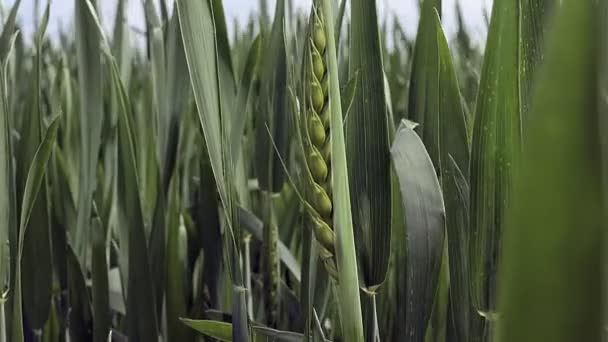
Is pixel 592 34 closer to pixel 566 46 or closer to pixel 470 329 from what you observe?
pixel 566 46

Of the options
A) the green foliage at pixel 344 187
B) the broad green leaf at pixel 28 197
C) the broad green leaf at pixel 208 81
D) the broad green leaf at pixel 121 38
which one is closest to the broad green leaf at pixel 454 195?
the green foliage at pixel 344 187

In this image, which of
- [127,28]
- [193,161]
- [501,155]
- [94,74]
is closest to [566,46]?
[501,155]

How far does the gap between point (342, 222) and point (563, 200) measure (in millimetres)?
A: 148

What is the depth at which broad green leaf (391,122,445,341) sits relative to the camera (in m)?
0.29

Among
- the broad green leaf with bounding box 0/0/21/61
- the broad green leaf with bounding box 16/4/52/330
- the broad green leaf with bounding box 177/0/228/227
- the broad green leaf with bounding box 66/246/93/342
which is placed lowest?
the broad green leaf with bounding box 66/246/93/342

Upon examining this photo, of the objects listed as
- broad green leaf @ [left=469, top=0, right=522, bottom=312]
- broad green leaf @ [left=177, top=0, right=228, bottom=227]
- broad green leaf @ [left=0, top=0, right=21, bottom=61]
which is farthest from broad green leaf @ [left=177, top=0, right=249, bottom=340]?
broad green leaf @ [left=0, top=0, right=21, bottom=61]

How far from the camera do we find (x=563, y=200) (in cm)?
10

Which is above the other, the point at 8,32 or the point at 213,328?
the point at 8,32

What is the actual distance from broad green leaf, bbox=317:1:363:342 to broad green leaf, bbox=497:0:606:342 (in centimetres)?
14

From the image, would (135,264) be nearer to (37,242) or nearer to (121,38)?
(37,242)

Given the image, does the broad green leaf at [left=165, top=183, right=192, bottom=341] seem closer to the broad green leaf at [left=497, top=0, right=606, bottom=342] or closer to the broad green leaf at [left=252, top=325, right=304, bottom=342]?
the broad green leaf at [left=252, top=325, right=304, bottom=342]

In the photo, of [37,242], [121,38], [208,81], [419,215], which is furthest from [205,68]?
[121,38]

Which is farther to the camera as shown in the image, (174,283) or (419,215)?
(174,283)

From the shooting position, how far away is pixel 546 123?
10cm
